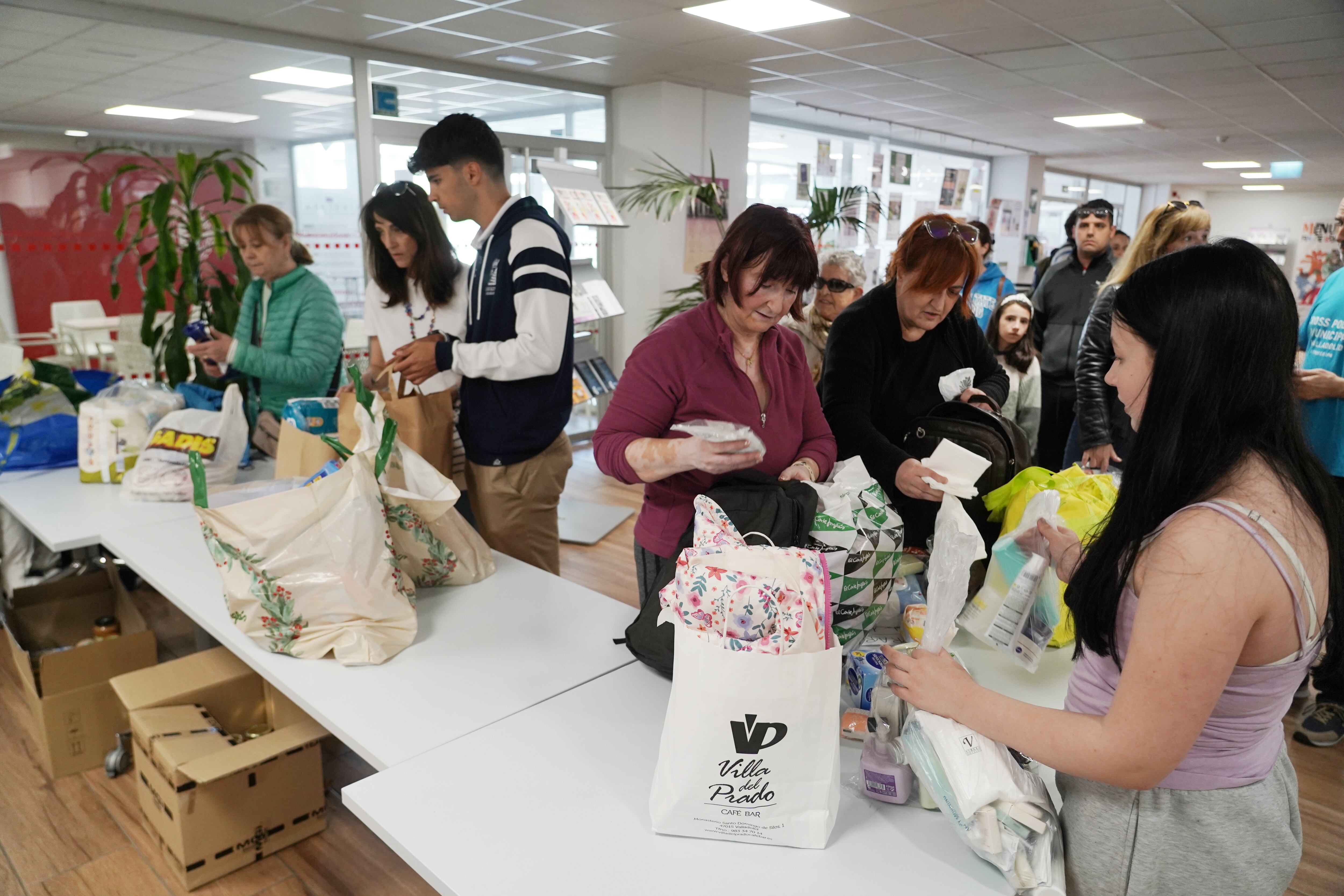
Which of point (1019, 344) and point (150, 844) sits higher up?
point (1019, 344)

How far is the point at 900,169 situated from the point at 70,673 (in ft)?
28.6

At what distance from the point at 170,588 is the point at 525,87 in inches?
186

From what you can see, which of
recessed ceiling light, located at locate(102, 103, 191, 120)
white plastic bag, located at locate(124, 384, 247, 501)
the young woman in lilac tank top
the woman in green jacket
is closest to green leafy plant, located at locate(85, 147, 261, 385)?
recessed ceiling light, located at locate(102, 103, 191, 120)

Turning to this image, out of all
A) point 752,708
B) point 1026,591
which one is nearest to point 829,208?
point 1026,591

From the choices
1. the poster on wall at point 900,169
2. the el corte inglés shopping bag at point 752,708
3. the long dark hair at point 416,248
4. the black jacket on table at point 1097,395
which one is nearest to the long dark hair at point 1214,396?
the el corte inglés shopping bag at point 752,708

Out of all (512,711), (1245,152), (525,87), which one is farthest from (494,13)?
(1245,152)

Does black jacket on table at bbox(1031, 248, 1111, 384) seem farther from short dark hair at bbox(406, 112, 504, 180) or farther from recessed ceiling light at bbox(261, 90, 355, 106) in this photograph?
recessed ceiling light at bbox(261, 90, 355, 106)

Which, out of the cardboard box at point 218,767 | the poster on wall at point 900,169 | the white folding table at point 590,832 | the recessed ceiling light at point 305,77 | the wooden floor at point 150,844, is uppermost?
the poster on wall at point 900,169

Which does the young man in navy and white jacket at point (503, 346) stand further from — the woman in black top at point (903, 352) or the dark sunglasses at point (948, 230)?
the dark sunglasses at point (948, 230)

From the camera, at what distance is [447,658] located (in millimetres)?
1575

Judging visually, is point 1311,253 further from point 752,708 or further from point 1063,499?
point 752,708

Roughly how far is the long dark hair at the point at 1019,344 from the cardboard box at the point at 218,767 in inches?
114

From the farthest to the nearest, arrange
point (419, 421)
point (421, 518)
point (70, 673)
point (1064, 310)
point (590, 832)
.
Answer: point (1064, 310)
point (70, 673)
point (419, 421)
point (421, 518)
point (590, 832)

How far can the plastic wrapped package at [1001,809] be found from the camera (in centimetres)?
98
